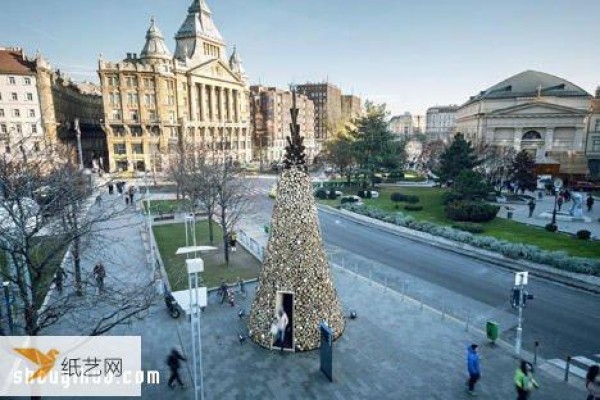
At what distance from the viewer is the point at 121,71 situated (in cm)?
6825

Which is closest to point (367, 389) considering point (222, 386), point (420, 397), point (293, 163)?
point (420, 397)

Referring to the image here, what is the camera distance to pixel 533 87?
84.8 metres

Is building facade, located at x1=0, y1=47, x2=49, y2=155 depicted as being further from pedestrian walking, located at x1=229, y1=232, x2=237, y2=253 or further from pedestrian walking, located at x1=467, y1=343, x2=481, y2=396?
pedestrian walking, located at x1=467, y1=343, x2=481, y2=396

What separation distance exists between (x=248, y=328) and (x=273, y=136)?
96629 mm

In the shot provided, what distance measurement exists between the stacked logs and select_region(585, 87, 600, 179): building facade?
Result: 83.5 meters

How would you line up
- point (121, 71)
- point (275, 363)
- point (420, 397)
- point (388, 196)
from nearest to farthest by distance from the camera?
point (420, 397), point (275, 363), point (388, 196), point (121, 71)

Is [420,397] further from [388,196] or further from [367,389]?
[388,196]

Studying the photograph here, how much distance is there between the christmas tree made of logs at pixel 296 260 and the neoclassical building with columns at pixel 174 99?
153 ft

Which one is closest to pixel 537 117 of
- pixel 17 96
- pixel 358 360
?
pixel 358 360

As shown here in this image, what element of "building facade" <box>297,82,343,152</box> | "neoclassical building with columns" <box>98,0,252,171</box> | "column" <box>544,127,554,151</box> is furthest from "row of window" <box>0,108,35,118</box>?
"column" <box>544,127,554,151</box>

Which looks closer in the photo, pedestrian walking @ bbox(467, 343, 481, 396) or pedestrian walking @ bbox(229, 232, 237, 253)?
pedestrian walking @ bbox(467, 343, 481, 396)

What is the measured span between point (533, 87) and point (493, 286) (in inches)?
3255

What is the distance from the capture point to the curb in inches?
785

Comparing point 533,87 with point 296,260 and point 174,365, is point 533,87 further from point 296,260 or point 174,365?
point 174,365
